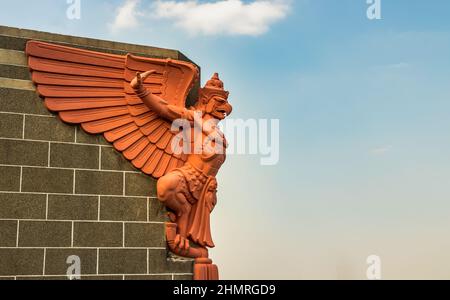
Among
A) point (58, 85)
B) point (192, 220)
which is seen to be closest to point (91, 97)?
point (58, 85)

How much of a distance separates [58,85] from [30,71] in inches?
12.6

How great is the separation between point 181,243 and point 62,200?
1327 millimetres

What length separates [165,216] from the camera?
7.00 m

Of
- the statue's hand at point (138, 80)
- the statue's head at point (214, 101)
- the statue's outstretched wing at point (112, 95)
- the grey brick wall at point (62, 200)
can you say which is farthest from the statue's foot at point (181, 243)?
the statue's hand at point (138, 80)

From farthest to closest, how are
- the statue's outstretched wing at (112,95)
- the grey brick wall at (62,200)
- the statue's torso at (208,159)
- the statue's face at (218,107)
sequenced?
the statue's face at (218,107) → the statue's torso at (208,159) → the statue's outstretched wing at (112,95) → the grey brick wall at (62,200)

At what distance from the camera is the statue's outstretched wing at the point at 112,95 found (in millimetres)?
6828

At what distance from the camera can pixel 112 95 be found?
707 centimetres

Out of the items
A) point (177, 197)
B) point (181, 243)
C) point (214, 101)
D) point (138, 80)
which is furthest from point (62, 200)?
point (214, 101)

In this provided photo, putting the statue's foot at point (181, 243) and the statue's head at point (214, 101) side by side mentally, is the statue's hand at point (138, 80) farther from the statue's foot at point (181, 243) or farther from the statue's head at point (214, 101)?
the statue's foot at point (181, 243)

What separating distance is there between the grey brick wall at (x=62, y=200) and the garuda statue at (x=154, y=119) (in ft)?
0.45

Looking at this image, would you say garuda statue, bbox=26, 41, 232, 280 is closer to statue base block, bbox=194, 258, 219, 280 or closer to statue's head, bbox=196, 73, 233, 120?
statue base block, bbox=194, 258, 219, 280

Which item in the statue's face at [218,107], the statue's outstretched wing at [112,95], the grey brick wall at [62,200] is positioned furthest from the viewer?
the statue's face at [218,107]

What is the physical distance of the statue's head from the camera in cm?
742
